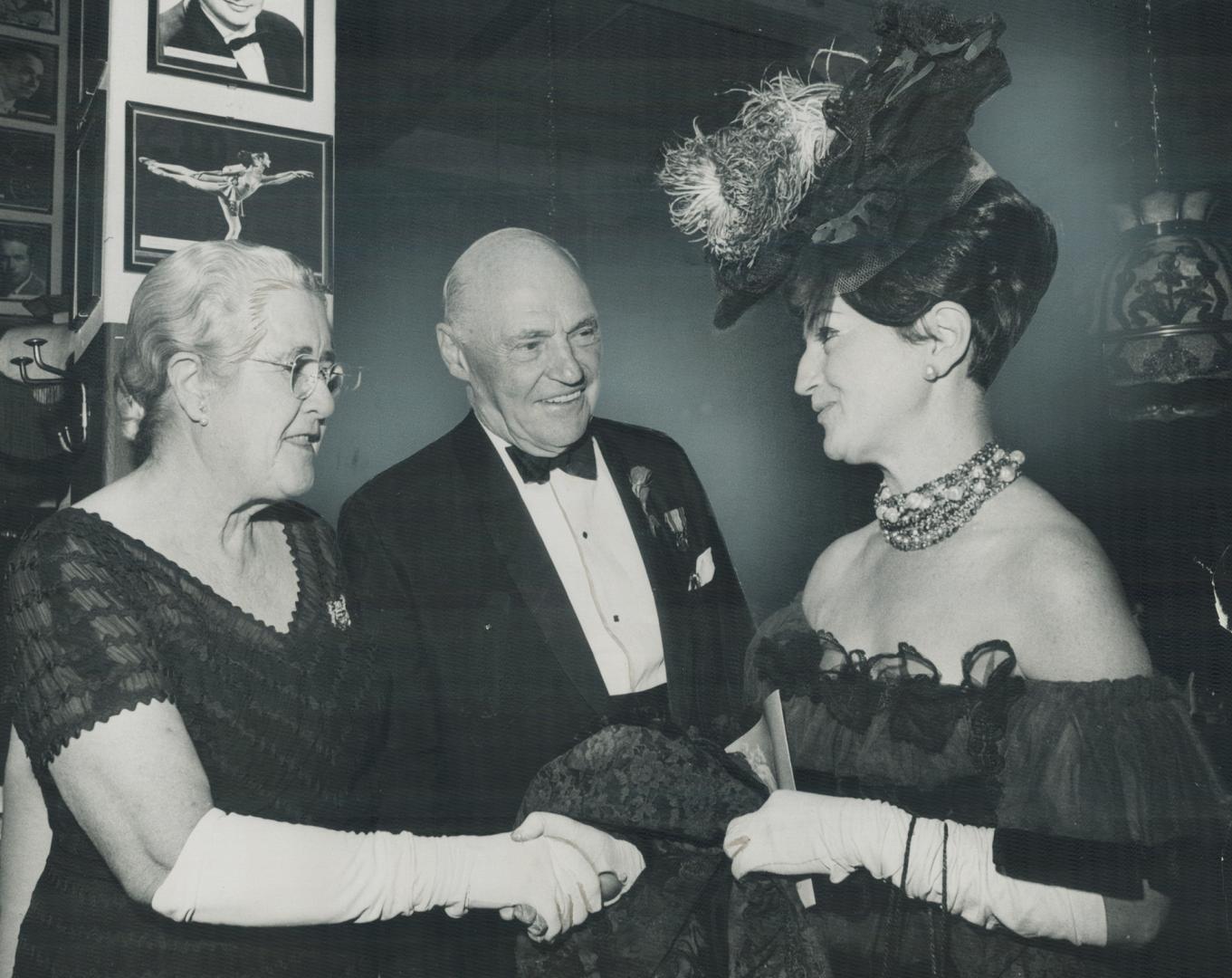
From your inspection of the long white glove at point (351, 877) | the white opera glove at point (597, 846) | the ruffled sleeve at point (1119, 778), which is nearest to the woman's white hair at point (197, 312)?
the long white glove at point (351, 877)

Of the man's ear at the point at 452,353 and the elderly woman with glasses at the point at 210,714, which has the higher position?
the man's ear at the point at 452,353

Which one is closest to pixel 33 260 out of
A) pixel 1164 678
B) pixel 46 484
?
pixel 46 484

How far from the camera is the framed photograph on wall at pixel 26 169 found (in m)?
1.76

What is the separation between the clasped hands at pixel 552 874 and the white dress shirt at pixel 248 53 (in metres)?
1.41

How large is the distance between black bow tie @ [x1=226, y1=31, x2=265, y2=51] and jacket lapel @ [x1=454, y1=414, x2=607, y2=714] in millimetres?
787

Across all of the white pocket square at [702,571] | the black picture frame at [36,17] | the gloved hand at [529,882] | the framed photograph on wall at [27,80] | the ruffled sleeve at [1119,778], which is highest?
the black picture frame at [36,17]

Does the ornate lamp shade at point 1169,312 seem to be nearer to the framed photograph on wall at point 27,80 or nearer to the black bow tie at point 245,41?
the black bow tie at point 245,41

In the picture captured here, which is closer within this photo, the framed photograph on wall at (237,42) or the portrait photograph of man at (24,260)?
the portrait photograph of man at (24,260)

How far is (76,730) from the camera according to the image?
1.50m

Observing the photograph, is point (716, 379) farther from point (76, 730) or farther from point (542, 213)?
point (76, 730)

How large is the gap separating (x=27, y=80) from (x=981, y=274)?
158 centimetres

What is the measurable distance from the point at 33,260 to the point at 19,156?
168mm

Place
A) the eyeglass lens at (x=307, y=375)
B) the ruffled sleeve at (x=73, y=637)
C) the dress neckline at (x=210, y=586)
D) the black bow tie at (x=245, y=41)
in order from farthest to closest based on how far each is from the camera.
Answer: the black bow tie at (x=245, y=41) < the eyeglass lens at (x=307, y=375) < the dress neckline at (x=210, y=586) < the ruffled sleeve at (x=73, y=637)

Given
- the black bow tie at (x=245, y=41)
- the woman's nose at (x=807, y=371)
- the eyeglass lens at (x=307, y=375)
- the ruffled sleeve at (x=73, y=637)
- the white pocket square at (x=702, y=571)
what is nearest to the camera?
the ruffled sleeve at (x=73, y=637)
